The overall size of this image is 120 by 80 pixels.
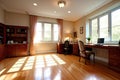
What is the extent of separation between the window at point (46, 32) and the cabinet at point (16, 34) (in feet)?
2.49

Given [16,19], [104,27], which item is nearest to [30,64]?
Result: [16,19]

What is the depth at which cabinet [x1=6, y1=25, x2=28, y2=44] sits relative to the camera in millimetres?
4895

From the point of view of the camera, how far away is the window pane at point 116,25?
3397 mm

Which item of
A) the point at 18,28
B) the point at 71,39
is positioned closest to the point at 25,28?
the point at 18,28

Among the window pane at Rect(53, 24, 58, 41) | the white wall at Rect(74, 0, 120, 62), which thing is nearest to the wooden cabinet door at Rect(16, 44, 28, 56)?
the window pane at Rect(53, 24, 58, 41)

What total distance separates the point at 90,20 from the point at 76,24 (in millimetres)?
1598

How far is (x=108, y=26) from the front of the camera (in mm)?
3861

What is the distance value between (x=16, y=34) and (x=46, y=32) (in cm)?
210

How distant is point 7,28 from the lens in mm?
4848

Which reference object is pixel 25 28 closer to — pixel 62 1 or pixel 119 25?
pixel 62 1

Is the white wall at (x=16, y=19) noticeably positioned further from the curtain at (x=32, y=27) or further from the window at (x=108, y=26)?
the window at (x=108, y=26)

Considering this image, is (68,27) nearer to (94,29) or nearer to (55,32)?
(55,32)

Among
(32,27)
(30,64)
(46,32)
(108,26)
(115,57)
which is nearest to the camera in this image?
(115,57)

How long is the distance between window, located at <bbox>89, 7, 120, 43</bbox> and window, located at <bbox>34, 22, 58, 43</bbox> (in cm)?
294
